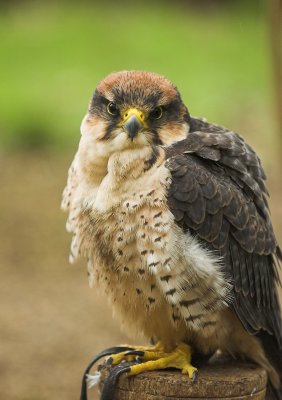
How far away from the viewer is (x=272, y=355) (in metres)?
3.98

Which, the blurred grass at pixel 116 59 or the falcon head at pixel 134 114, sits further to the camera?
the blurred grass at pixel 116 59

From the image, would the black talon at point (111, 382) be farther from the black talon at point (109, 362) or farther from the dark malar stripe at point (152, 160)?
the dark malar stripe at point (152, 160)

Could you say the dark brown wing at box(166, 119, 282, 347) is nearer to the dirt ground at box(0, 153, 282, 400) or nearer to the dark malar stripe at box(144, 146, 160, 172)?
the dark malar stripe at box(144, 146, 160, 172)

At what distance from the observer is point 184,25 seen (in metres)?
15.5

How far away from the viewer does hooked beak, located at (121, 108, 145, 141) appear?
3.66 meters

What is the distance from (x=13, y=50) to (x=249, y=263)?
981 cm

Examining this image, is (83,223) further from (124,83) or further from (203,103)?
(203,103)

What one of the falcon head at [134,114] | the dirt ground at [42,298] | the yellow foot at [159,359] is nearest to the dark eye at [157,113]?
the falcon head at [134,114]

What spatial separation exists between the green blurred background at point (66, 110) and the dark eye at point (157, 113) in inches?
93.2

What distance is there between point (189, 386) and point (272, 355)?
0.62m

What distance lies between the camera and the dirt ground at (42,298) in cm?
579

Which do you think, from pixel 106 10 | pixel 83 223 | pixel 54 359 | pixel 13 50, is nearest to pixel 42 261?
pixel 54 359

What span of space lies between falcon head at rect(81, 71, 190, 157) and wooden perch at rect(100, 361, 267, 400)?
2.86 feet

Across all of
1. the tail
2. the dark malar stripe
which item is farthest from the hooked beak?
the tail
